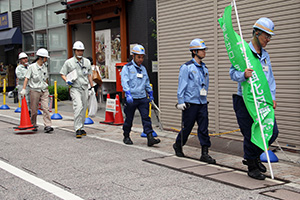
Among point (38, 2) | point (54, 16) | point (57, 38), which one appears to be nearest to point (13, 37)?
point (38, 2)

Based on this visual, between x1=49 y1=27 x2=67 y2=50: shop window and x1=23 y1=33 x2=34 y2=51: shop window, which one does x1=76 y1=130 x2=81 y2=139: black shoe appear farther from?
x1=23 y1=33 x2=34 y2=51: shop window

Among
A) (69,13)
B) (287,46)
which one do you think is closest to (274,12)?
(287,46)

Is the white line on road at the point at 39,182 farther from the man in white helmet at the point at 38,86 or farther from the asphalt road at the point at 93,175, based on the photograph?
the man in white helmet at the point at 38,86

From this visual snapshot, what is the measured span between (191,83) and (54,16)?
49.7ft

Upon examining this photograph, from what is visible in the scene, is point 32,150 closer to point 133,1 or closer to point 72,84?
point 72,84

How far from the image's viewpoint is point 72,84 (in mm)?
9578

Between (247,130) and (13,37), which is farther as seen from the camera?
(13,37)

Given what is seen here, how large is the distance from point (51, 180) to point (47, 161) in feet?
4.16

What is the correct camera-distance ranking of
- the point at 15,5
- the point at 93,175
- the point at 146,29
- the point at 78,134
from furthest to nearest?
the point at 15,5 → the point at 146,29 → the point at 78,134 → the point at 93,175

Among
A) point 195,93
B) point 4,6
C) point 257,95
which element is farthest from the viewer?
point 4,6

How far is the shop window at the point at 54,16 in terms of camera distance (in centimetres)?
2005

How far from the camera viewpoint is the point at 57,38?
20.4 metres

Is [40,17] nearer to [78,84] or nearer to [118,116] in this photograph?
[118,116]

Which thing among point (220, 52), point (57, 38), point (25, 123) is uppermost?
point (57, 38)
